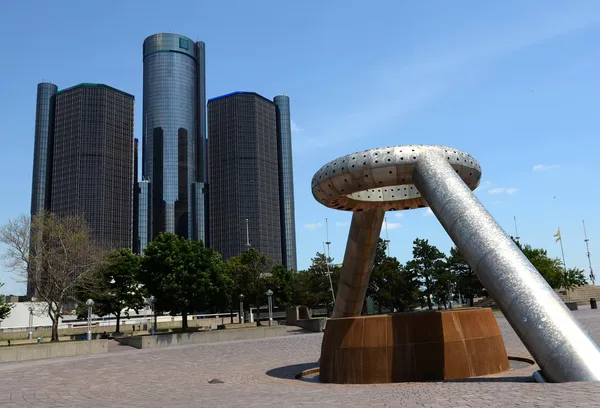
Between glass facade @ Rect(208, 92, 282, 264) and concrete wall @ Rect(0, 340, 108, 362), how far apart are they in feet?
474

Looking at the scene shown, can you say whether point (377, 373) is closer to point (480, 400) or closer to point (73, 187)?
point (480, 400)

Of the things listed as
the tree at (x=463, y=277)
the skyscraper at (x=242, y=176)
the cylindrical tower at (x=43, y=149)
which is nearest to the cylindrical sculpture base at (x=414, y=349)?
the tree at (x=463, y=277)

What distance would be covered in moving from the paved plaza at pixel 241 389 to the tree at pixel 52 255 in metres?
15.4

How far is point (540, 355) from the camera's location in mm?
11164

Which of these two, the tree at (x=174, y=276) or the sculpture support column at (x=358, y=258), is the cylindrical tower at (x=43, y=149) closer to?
the tree at (x=174, y=276)

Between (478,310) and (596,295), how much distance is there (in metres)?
93.7

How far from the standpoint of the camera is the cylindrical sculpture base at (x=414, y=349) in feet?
46.1

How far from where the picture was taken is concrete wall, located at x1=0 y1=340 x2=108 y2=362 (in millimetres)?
28125

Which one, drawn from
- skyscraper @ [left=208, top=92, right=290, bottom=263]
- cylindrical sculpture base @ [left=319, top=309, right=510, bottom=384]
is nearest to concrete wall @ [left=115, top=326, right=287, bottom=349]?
cylindrical sculpture base @ [left=319, top=309, right=510, bottom=384]

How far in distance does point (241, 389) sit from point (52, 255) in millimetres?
27496

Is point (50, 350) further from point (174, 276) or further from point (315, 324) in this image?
point (315, 324)

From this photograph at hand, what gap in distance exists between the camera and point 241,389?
1369cm

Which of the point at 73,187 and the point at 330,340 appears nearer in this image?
the point at 330,340

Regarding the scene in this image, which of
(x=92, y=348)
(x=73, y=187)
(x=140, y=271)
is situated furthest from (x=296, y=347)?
(x=73, y=187)
